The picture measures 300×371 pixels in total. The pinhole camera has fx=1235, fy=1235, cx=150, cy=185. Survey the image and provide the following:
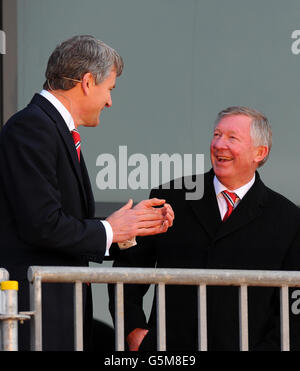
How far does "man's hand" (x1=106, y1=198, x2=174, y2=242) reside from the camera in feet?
14.2

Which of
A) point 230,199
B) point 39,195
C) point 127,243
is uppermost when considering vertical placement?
point 39,195

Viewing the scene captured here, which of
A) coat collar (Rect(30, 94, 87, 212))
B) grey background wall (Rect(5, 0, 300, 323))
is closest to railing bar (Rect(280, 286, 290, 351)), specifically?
coat collar (Rect(30, 94, 87, 212))

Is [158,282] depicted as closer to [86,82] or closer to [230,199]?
[86,82]

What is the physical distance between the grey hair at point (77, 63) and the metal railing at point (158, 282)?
0.86 metres

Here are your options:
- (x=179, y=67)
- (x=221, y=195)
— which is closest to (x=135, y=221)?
(x=221, y=195)

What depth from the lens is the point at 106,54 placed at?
448 cm

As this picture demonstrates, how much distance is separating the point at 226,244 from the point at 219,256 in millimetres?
60

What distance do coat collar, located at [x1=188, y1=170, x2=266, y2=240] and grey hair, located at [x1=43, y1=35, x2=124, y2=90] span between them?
857 millimetres

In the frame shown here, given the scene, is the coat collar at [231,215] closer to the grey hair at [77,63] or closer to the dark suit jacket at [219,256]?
the dark suit jacket at [219,256]

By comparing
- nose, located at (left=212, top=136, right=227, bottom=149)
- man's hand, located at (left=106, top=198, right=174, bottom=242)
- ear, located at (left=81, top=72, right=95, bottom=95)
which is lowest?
man's hand, located at (left=106, top=198, right=174, bottom=242)

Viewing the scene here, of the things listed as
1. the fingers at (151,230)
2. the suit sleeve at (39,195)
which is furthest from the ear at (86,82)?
the fingers at (151,230)

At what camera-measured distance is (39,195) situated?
13.5 feet

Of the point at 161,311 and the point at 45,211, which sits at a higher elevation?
the point at 45,211

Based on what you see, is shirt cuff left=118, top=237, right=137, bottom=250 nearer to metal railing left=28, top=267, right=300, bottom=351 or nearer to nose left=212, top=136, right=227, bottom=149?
metal railing left=28, top=267, right=300, bottom=351
